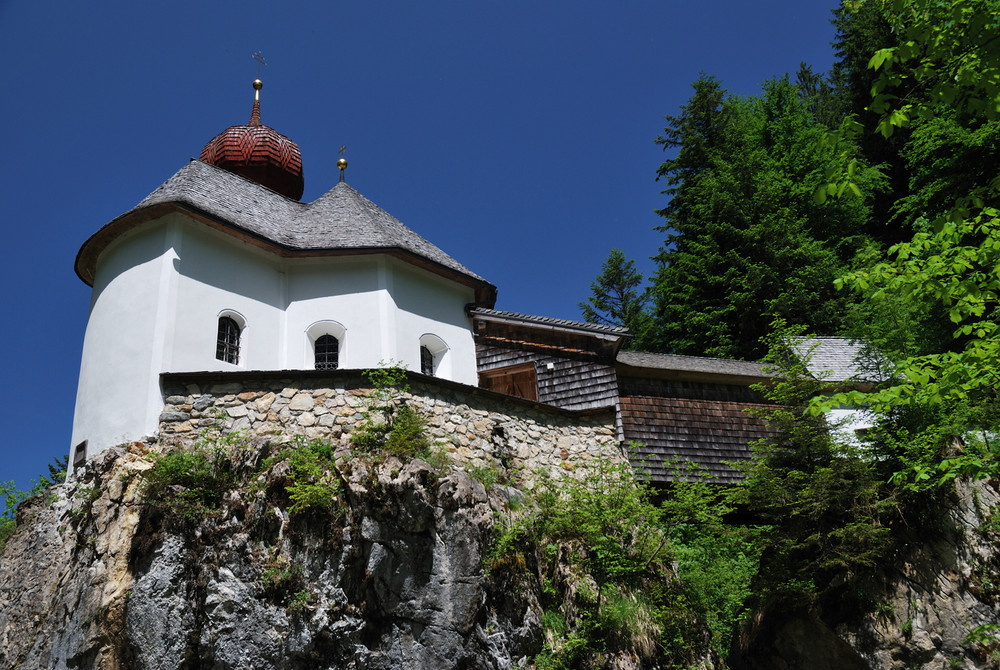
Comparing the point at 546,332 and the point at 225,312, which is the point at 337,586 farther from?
the point at 546,332

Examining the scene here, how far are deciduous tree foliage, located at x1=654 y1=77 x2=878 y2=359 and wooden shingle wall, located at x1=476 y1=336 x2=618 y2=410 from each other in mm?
8215

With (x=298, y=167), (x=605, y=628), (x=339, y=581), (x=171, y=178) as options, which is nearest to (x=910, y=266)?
(x=605, y=628)

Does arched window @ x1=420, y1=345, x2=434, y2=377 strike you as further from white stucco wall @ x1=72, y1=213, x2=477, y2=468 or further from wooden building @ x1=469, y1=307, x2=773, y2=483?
wooden building @ x1=469, y1=307, x2=773, y2=483

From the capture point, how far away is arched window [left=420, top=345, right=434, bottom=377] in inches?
650

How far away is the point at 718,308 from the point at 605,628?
15.9 meters

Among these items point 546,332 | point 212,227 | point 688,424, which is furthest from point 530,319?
point 212,227

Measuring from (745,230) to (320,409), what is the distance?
1734 centimetres

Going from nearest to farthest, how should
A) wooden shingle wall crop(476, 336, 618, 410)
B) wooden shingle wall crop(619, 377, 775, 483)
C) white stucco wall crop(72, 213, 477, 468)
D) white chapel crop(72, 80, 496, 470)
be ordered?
white stucco wall crop(72, 213, 477, 468)
white chapel crop(72, 80, 496, 470)
wooden shingle wall crop(619, 377, 775, 483)
wooden shingle wall crop(476, 336, 618, 410)

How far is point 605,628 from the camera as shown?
36.5ft

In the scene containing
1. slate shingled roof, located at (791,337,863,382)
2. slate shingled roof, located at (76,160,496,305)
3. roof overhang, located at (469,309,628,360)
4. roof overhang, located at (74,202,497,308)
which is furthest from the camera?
slate shingled roof, located at (791,337,863,382)

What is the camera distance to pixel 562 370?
56.5ft

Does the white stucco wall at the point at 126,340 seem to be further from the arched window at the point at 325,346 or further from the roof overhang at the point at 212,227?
the arched window at the point at 325,346

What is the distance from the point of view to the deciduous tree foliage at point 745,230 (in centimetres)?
2441

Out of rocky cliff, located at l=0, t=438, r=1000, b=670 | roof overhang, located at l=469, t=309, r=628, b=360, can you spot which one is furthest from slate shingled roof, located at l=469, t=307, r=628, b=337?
rocky cliff, located at l=0, t=438, r=1000, b=670
